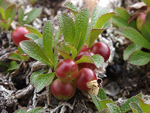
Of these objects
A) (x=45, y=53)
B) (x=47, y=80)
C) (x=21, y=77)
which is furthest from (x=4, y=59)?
(x=47, y=80)

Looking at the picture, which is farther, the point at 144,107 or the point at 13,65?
the point at 13,65

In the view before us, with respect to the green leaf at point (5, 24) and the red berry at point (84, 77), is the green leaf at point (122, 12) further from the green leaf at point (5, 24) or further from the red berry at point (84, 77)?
the green leaf at point (5, 24)

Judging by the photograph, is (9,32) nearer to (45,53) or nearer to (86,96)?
(45,53)

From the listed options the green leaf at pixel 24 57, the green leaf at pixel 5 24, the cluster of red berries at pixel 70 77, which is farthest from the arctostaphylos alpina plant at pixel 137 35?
the green leaf at pixel 5 24

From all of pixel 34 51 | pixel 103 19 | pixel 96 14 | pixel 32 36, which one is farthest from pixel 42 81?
pixel 96 14

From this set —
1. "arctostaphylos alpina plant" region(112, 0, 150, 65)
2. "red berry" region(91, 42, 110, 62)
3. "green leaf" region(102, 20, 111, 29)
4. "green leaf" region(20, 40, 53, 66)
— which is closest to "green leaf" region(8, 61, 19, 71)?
"green leaf" region(20, 40, 53, 66)

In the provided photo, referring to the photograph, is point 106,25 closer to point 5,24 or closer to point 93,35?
point 93,35
